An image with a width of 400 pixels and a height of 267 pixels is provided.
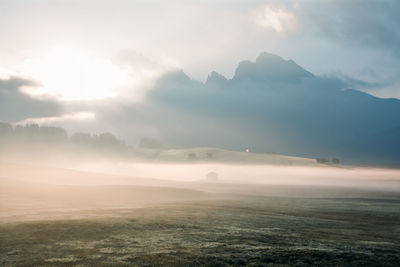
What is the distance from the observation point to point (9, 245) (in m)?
23.7

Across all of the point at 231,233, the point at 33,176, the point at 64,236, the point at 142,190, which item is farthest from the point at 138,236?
the point at 33,176

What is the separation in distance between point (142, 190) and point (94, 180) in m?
66.9

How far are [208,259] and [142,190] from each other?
280 feet

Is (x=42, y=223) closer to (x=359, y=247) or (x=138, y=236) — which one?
(x=138, y=236)

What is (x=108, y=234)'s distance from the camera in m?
28.0

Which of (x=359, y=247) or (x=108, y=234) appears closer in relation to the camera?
(x=359, y=247)

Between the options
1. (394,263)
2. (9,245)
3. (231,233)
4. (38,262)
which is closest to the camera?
(38,262)

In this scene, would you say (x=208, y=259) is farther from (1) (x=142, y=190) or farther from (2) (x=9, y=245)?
(1) (x=142, y=190)

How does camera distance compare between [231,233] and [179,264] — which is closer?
[179,264]

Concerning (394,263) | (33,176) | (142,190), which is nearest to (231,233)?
(394,263)

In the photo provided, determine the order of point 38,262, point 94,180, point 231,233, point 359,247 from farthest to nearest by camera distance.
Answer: point 94,180, point 231,233, point 359,247, point 38,262

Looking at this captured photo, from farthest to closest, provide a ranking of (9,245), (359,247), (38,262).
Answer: (359,247)
(9,245)
(38,262)

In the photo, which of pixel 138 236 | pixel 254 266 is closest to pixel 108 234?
pixel 138 236

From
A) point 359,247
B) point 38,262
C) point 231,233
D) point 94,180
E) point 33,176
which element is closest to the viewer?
point 38,262
